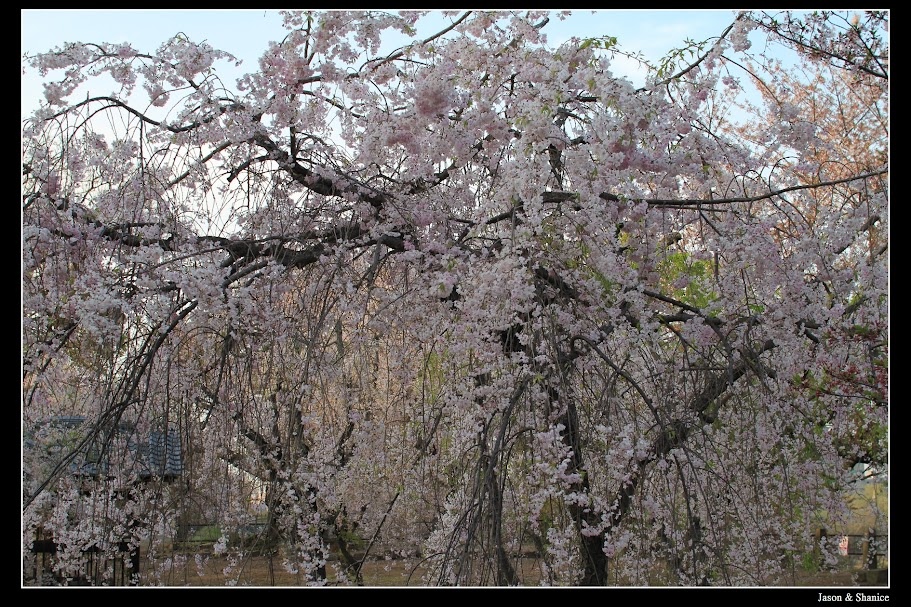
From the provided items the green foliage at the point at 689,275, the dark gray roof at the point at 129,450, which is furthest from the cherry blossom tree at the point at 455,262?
the green foliage at the point at 689,275

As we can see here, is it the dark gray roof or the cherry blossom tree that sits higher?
the cherry blossom tree

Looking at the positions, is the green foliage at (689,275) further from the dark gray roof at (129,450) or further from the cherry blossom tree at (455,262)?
the dark gray roof at (129,450)

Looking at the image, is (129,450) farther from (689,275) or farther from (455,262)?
(689,275)

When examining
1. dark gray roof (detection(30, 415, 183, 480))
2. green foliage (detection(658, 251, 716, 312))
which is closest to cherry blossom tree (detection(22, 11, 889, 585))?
dark gray roof (detection(30, 415, 183, 480))

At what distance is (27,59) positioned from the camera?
3.02 m

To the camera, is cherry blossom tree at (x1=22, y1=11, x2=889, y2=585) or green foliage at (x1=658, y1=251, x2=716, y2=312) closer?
cherry blossom tree at (x1=22, y1=11, x2=889, y2=585)

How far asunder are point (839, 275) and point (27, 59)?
3337 millimetres

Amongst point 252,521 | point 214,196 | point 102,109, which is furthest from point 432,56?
point 252,521

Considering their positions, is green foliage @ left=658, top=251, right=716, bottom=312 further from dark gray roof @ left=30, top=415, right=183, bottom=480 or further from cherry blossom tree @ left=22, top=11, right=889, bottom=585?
dark gray roof @ left=30, top=415, right=183, bottom=480

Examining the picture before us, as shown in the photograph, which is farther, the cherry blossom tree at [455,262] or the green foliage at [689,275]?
the green foliage at [689,275]

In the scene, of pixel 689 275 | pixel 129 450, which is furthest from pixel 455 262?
pixel 689 275

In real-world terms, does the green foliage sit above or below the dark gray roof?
above
